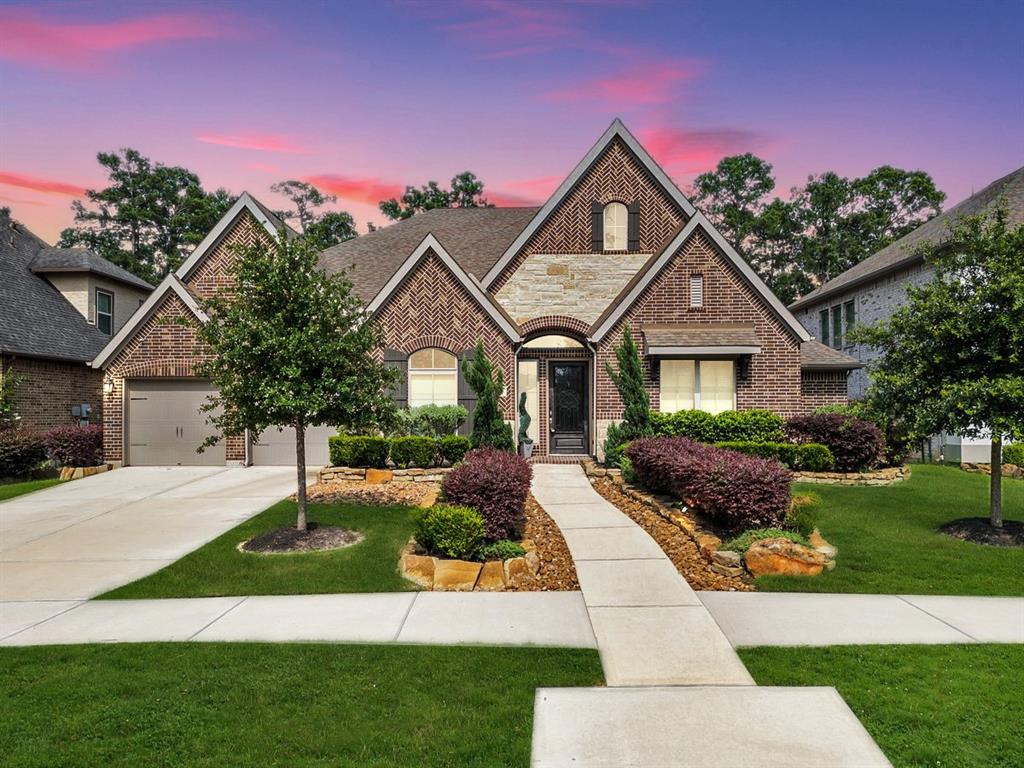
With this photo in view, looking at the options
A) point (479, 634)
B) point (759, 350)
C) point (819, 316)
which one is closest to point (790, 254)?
point (819, 316)

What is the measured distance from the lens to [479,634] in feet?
18.5

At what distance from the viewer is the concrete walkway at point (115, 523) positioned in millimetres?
7766

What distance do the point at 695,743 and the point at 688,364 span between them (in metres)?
13.9

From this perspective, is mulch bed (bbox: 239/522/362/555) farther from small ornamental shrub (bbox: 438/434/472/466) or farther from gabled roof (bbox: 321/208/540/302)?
gabled roof (bbox: 321/208/540/302)

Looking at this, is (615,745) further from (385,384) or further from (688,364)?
(688,364)

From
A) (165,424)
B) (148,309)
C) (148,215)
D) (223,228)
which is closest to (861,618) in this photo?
(165,424)

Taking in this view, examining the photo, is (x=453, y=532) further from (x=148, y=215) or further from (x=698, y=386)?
(x=148, y=215)

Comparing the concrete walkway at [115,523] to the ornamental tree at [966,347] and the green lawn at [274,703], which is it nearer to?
the green lawn at [274,703]

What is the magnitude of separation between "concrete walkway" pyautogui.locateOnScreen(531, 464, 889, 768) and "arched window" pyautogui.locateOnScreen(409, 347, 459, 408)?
10632 mm

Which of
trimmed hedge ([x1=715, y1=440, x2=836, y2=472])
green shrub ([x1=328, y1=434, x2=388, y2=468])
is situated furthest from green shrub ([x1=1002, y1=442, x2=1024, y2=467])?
green shrub ([x1=328, y1=434, x2=388, y2=468])

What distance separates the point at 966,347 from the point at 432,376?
1209 centimetres

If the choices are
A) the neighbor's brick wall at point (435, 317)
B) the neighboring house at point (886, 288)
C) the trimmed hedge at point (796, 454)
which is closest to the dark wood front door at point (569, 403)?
the neighbor's brick wall at point (435, 317)

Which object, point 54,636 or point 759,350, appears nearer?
point 54,636

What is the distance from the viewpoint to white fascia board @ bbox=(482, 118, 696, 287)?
18.6 metres
